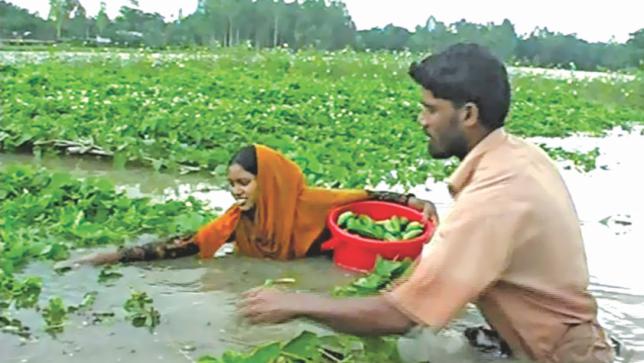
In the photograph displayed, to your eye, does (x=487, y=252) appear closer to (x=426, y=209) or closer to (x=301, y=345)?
(x=301, y=345)

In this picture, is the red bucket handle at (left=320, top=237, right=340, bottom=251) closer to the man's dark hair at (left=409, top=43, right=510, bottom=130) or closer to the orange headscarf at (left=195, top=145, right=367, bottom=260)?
the orange headscarf at (left=195, top=145, right=367, bottom=260)

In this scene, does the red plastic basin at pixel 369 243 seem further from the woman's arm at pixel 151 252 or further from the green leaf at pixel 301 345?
the green leaf at pixel 301 345

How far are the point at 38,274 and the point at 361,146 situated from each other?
16.2 ft

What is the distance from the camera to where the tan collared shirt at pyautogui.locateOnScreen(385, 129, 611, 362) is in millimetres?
2438

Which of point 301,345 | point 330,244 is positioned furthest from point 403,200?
point 301,345

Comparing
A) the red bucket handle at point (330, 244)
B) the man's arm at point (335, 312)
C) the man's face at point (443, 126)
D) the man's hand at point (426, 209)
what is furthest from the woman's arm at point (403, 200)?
the man's arm at point (335, 312)

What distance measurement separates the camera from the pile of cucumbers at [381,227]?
16.2 feet

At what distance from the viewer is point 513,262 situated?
2.62 meters

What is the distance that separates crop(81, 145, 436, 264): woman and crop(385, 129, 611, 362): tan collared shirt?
2.30 metres

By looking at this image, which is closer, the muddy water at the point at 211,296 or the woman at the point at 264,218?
the muddy water at the point at 211,296

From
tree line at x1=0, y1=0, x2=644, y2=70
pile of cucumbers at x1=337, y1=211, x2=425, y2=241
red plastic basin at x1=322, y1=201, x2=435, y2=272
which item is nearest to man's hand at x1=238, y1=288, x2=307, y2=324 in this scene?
red plastic basin at x1=322, y1=201, x2=435, y2=272

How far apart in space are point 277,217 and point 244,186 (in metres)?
0.26

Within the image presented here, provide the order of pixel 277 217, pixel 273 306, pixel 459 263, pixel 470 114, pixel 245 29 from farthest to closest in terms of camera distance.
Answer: pixel 245 29 < pixel 277 217 < pixel 470 114 < pixel 273 306 < pixel 459 263

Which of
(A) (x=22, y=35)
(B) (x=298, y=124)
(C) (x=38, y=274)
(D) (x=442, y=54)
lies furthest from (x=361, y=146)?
(A) (x=22, y=35)
